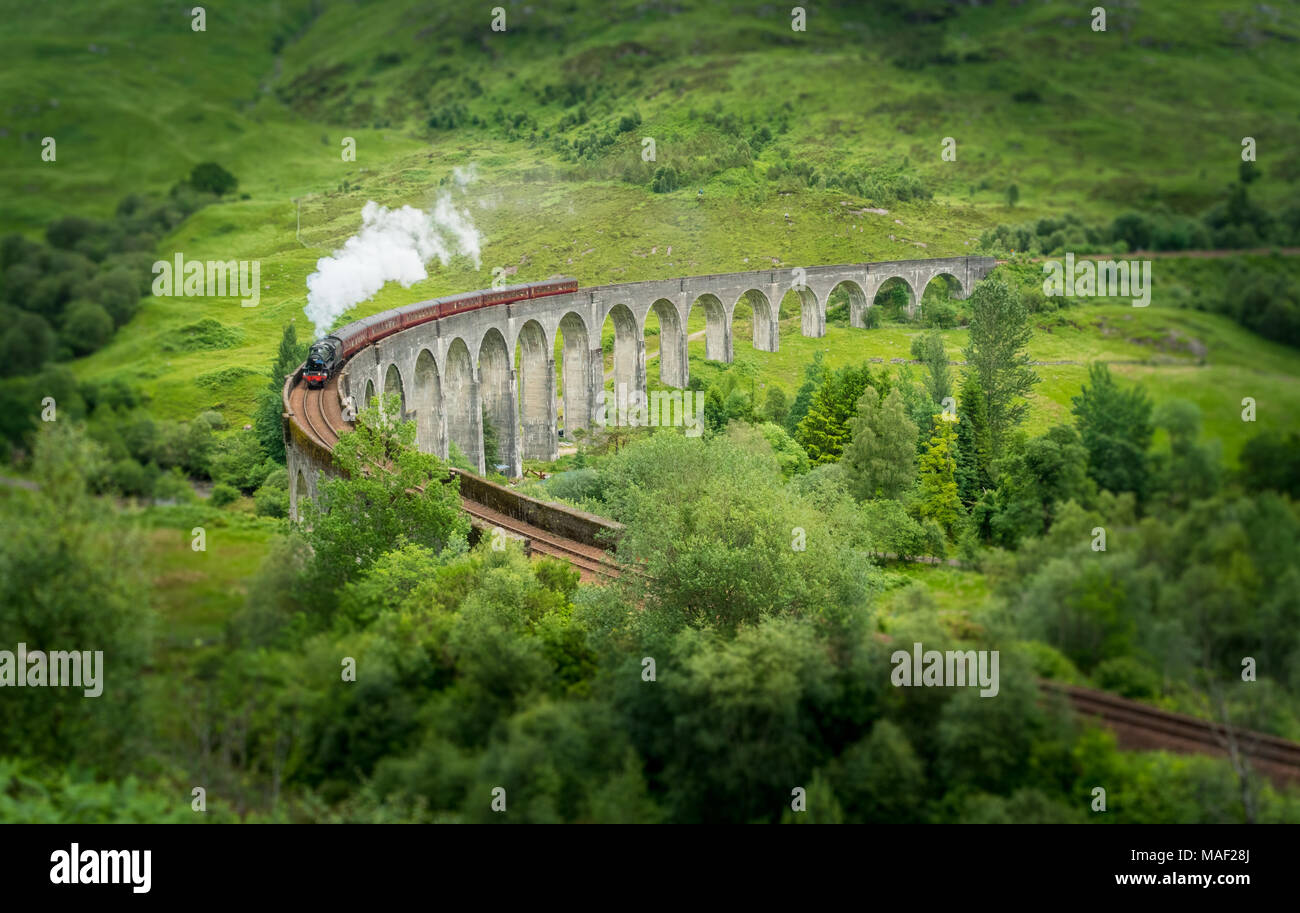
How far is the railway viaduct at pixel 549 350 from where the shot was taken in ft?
209

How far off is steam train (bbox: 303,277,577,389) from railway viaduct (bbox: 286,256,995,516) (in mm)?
1146

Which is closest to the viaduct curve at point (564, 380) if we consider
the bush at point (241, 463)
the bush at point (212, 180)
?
the bush at point (241, 463)

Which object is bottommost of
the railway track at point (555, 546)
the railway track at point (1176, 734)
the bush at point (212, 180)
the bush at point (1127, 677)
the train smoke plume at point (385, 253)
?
the railway track at point (1176, 734)

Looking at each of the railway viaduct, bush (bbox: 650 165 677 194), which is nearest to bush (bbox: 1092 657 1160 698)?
the railway viaduct

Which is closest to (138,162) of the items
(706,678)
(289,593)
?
(289,593)

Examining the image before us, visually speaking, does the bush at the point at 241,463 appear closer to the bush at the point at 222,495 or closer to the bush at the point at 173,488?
the bush at the point at 222,495

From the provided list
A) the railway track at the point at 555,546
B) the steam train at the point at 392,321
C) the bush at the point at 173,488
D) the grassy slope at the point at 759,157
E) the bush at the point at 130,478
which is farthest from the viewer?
the steam train at the point at 392,321

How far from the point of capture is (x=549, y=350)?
81375 mm

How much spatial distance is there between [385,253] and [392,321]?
164 feet

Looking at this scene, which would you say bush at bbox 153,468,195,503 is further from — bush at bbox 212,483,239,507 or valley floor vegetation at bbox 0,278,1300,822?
bush at bbox 212,483,239,507

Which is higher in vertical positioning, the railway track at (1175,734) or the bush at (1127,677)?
the bush at (1127,677)

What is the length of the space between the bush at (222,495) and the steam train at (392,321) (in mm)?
15483

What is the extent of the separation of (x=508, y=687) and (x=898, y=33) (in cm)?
17720
